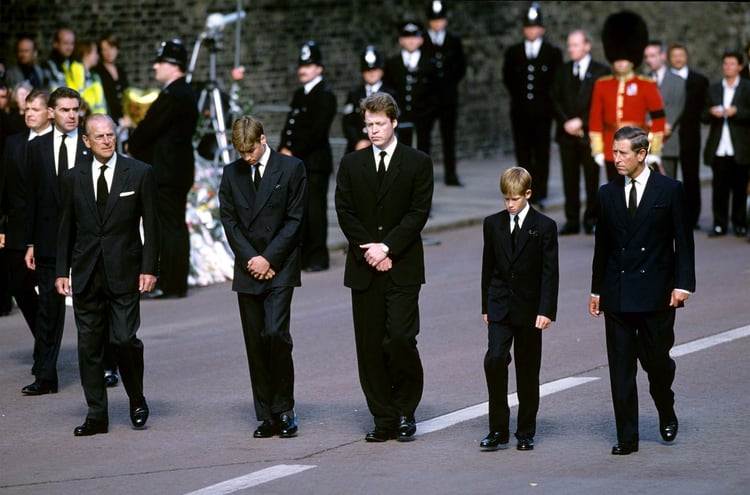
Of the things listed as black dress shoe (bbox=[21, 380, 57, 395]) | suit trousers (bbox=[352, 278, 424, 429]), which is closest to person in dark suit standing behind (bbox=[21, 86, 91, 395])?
black dress shoe (bbox=[21, 380, 57, 395])

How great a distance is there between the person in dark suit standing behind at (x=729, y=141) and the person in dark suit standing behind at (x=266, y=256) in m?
9.67

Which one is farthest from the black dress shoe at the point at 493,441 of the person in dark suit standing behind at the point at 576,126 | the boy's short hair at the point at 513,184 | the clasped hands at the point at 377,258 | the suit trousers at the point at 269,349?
the person in dark suit standing behind at the point at 576,126

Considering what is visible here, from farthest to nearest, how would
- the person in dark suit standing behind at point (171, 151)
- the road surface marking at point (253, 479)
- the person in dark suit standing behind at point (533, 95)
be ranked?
the person in dark suit standing behind at point (533, 95), the person in dark suit standing behind at point (171, 151), the road surface marking at point (253, 479)

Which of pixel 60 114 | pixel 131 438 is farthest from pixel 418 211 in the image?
pixel 60 114

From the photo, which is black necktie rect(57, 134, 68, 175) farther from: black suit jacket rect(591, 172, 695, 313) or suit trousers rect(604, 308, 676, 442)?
suit trousers rect(604, 308, 676, 442)

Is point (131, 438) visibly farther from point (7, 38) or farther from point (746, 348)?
point (7, 38)

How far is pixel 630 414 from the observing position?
31.1 ft

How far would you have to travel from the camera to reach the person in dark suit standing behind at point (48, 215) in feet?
38.4

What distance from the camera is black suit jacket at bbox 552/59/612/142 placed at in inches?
774

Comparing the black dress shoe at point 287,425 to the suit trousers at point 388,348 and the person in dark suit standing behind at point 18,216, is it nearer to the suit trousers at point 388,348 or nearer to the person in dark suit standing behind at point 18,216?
the suit trousers at point 388,348

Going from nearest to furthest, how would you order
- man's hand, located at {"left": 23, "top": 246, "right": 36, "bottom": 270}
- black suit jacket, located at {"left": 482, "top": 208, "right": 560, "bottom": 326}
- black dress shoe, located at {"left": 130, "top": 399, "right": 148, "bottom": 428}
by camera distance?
1. black suit jacket, located at {"left": 482, "top": 208, "right": 560, "bottom": 326}
2. black dress shoe, located at {"left": 130, "top": 399, "right": 148, "bottom": 428}
3. man's hand, located at {"left": 23, "top": 246, "right": 36, "bottom": 270}

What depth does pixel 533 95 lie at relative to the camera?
22.5 m

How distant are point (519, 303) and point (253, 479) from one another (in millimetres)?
1718

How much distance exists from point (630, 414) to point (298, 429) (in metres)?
1.98
